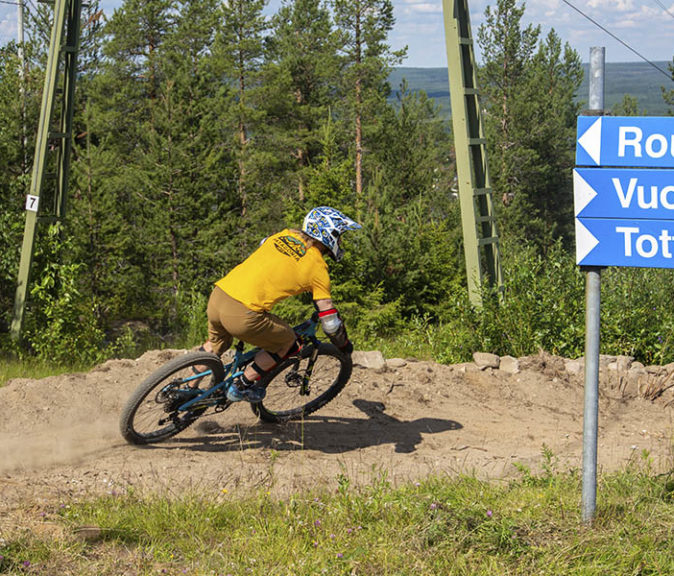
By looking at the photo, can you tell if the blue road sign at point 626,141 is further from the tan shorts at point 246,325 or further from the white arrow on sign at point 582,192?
the tan shorts at point 246,325

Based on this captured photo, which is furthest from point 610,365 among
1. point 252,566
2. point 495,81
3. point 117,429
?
point 495,81

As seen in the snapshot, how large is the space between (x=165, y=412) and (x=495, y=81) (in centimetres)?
3822

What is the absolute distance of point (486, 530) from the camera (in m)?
4.03

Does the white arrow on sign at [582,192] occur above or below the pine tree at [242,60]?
below

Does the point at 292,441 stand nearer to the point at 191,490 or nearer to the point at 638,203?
the point at 191,490

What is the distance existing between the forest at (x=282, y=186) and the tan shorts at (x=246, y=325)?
3680mm

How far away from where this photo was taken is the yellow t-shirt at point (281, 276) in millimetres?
5582

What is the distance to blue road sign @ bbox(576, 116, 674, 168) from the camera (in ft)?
13.9

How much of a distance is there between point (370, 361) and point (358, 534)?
13.7 ft

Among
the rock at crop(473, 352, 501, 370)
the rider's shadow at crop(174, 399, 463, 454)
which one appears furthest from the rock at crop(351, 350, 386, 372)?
the rock at crop(473, 352, 501, 370)

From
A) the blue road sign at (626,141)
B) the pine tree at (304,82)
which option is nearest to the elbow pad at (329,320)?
the blue road sign at (626,141)

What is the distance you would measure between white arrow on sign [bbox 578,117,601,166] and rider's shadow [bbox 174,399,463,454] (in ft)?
10.2

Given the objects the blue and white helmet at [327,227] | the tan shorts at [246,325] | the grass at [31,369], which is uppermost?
the blue and white helmet at [327,227]

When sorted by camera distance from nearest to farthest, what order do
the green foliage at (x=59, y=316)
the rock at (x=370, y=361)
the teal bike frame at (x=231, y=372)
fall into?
the teal bike frame at (x=231, y=372) → the rock at (x=370, y=361) → the green foliage at (x=59, y=316)
